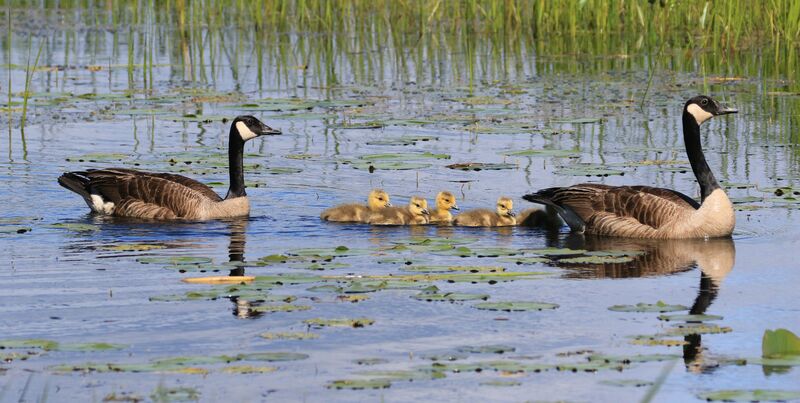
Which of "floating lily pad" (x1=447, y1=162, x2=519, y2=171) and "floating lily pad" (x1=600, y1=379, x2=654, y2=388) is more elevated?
"floating lily pad" (x1=447, y1=162, x2=519, y2=171)

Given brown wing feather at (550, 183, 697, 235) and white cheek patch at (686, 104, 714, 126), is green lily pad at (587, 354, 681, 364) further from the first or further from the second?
white cheek patch at (686, 104, 714, 126)

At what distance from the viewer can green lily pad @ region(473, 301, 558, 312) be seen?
1010cm

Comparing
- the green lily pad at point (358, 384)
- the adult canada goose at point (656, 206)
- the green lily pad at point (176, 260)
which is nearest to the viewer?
the green lily pad at point (358, 384)

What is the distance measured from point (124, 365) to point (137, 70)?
16987 millimetres

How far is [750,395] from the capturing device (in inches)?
312

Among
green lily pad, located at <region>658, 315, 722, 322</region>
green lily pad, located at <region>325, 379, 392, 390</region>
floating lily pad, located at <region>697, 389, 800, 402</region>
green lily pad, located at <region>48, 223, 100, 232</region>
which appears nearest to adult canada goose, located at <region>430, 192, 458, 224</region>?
green lily pad, located at <region>48, 223, 100, 232</region>

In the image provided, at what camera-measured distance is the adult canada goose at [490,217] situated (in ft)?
46.2

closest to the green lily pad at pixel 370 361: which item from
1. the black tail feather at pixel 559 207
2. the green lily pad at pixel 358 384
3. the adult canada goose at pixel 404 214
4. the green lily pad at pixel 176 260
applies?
the green lily pad at pixel 358 384

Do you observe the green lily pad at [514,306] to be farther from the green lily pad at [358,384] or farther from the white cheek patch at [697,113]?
the white cheek patch at [697,113]

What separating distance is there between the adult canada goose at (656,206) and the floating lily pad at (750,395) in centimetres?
548

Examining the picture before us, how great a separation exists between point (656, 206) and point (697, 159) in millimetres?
727

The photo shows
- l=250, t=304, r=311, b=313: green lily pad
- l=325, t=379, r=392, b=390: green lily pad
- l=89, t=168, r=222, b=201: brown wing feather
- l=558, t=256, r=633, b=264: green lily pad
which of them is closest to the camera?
l=325, t=379, r=392, b=390: green lily pad

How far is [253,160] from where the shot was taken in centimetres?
1792

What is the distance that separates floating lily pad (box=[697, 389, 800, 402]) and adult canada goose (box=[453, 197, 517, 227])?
240 inches
